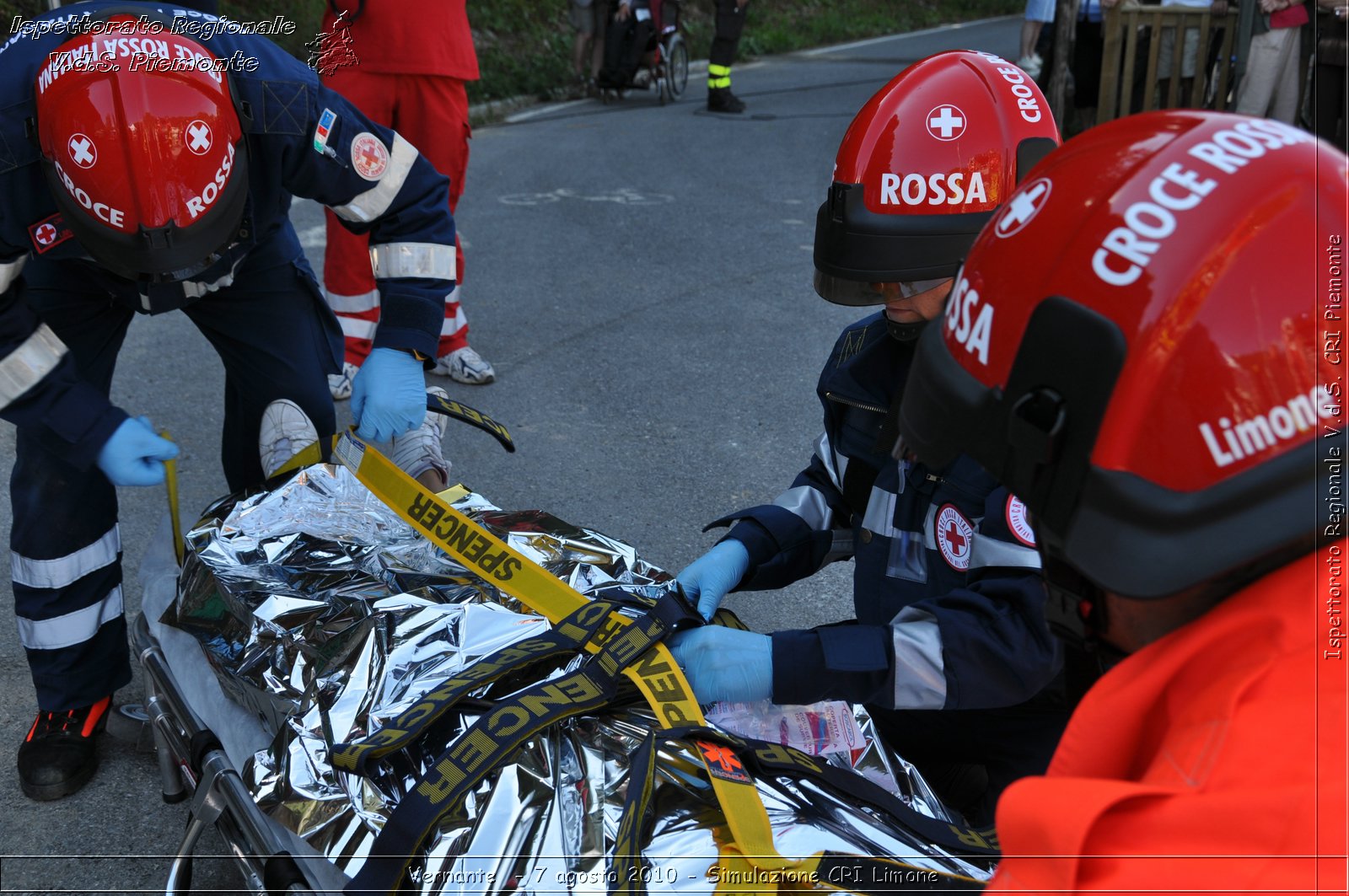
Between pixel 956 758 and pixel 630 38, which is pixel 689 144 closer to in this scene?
pixel 630 38

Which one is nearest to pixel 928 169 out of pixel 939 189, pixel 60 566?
pixel 939 189

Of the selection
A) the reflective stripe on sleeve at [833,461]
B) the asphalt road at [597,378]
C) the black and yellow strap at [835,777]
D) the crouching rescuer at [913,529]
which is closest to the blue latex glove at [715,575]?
the crouching rescuer at [913,529]

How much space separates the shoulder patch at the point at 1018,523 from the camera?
1.60 m

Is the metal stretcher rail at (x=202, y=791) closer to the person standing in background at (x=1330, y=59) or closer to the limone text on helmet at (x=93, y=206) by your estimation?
the limone text on helmet at (x=93, y=206)

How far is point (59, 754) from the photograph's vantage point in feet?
7.80

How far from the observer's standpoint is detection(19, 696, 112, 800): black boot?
2357 millimetres

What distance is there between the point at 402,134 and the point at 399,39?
1.16 ft

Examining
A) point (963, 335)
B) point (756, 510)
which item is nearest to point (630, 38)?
point (756, 510)

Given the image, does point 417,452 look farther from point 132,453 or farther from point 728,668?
point 728,668

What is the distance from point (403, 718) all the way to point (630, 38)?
387 inches

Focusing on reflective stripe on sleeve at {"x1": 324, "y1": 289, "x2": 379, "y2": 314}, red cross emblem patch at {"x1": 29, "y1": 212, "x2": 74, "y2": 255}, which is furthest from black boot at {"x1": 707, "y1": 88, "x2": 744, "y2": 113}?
red cross emblem patch at {"x1": 29, "y1": 212, "x2": 74, "y2": 255}

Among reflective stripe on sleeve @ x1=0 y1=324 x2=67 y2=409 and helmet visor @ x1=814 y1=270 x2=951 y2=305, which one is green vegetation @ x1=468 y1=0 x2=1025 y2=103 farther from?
helmet visor @ x1=814 y1=270 x2=951 y2=305

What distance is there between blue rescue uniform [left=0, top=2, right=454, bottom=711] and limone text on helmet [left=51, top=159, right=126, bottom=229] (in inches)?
4.5

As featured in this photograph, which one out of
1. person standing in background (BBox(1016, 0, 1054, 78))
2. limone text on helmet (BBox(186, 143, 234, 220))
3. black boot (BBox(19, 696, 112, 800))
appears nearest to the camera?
limone text on helmet (BBox(186, 143, 234, 220))
